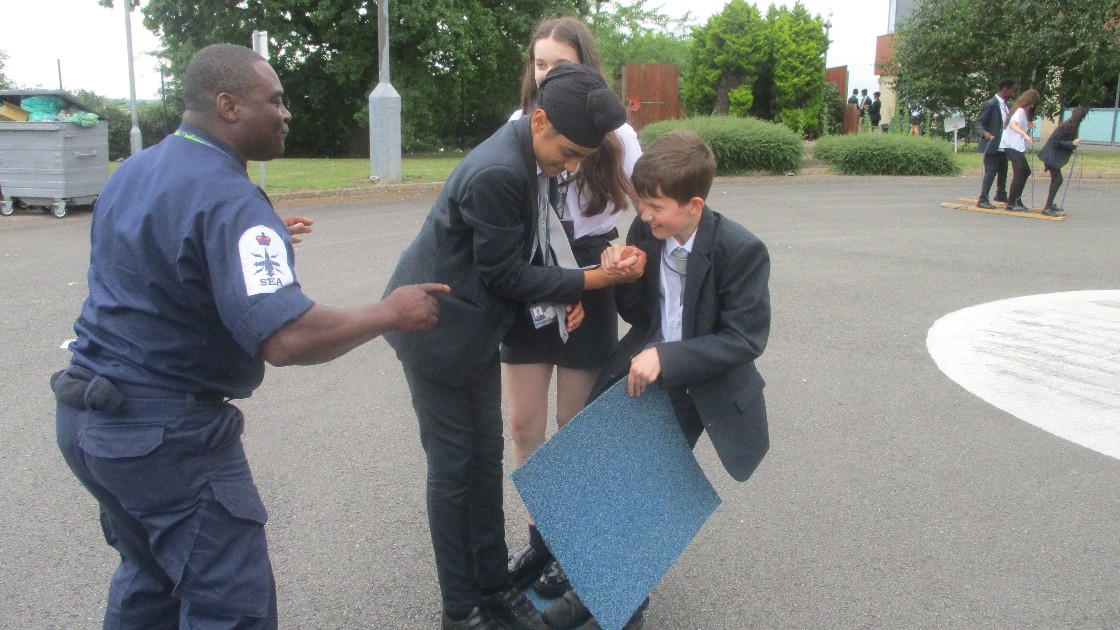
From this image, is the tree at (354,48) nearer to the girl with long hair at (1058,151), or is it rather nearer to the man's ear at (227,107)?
the girl with long hair at (1058,151)

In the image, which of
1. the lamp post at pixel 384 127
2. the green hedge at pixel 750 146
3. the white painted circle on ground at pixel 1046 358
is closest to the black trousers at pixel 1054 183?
the white painted circle on ground at pixel 1046 358

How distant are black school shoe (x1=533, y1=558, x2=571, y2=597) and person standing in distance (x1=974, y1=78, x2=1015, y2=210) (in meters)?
12.1

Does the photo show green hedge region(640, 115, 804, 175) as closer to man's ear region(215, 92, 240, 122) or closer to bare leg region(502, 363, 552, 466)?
bare leg region(502, 363, 552, 466)

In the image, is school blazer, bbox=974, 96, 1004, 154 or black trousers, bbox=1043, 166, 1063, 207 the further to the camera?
school blazer, bbox=974, 96, 1004, 154

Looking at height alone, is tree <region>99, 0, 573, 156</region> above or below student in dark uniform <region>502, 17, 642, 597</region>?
above

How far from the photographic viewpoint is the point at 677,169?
259 centimetres

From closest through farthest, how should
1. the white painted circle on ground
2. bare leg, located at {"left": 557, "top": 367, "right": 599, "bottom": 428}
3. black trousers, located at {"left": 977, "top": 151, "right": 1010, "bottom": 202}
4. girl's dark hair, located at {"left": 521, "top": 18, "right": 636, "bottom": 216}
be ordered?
girl's dark hair, located at {"left": 521, "top": 18, "right": 636, "bottom": 216} < bare leg, located at {"left": 557, "top": 367, "right": 599, "bottom": 428} < the white painted circle on ground < black trousers, located at {"left": 977, "top": 151, "right": 1010, "bottom": 202}

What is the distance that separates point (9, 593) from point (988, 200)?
1362 centimetres

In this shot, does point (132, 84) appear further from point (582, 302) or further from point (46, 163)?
point (582, 302)

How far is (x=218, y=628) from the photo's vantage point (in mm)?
2119

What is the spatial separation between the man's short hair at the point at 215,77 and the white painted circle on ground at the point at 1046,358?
14.0 feet

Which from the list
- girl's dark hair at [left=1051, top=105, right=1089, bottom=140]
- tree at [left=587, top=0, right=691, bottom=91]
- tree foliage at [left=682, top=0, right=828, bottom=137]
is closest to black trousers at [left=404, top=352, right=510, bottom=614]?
girl's dark hair at [left=1051, top=105, right=1089, bottom=140]

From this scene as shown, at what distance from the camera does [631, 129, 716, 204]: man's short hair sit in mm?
2588

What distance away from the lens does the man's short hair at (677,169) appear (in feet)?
A: 8.49
